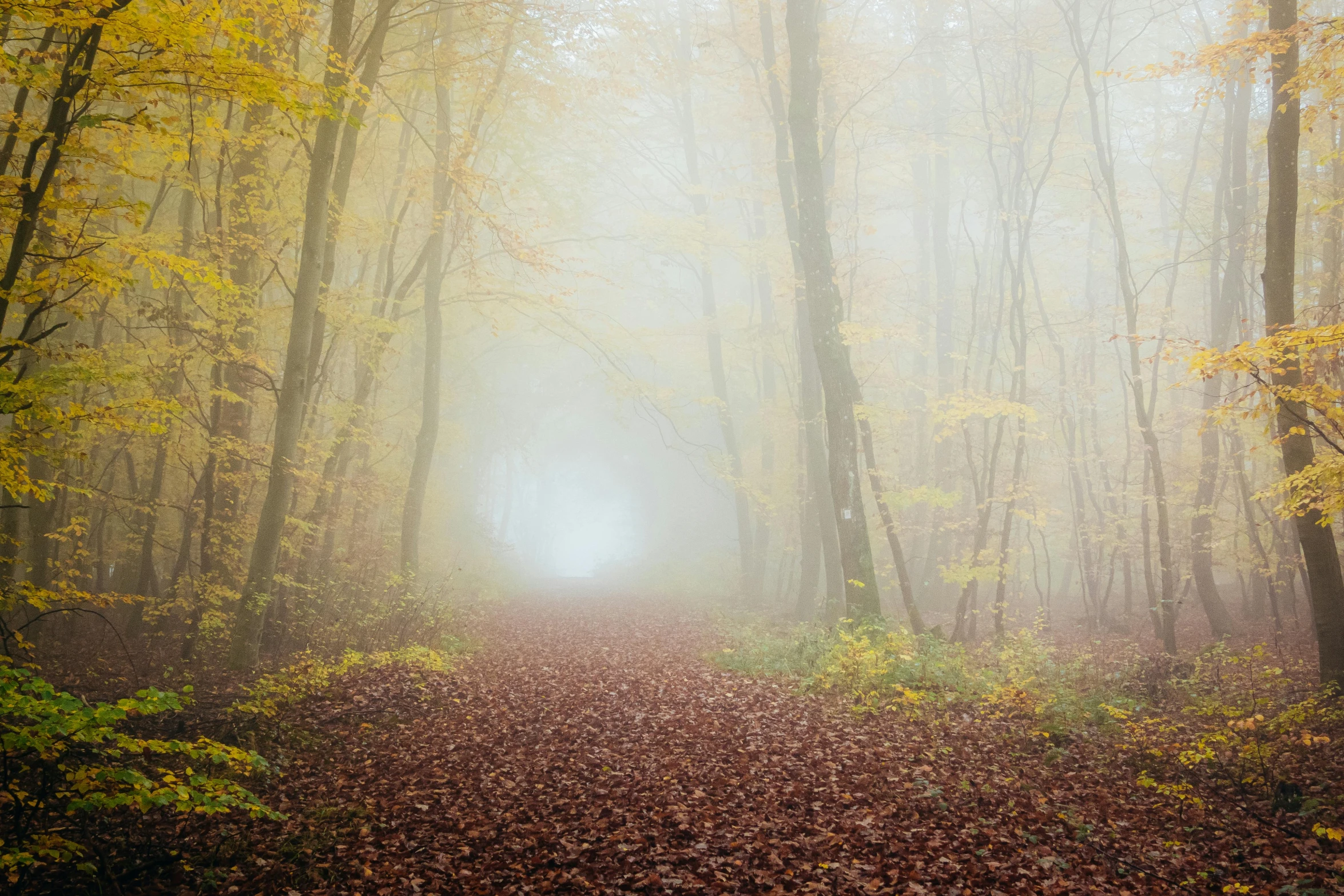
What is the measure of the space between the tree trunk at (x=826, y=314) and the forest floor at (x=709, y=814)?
162 inches

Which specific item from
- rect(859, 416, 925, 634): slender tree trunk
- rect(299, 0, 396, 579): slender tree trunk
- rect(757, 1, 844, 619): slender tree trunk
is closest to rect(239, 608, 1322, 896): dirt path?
rect(859, 416, 925, 634): slender tree trunk

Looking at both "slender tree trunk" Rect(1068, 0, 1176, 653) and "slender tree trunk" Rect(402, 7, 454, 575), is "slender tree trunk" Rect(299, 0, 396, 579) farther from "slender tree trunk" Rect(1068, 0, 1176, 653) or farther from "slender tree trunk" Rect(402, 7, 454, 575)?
"slender tree trunk" Rect(1068, 0, 1176, 653)

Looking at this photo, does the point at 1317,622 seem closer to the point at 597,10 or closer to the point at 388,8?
the point at 388,8

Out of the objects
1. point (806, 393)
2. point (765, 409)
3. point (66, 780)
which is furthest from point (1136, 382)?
point (66, 780)

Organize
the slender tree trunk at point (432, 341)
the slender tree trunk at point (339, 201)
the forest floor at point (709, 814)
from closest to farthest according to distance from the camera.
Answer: the forest floor at point (709, 814) → the slender tree trunk at point (339, 201) → the slender tree trunk at point (432, 341)

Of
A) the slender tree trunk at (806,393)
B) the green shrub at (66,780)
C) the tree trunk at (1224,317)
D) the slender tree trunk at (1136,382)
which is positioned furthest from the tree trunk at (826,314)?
the green shrub at (66,780)

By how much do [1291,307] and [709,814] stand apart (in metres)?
7.92

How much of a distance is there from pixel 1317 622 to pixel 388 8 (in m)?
13.3

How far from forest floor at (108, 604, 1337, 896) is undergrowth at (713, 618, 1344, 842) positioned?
11.4 inches

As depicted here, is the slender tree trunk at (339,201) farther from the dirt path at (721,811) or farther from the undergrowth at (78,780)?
the dirt path at (721,811)

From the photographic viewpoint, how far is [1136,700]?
7.94m

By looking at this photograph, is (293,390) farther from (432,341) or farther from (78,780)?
(432,341)

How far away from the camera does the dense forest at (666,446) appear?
4.82m

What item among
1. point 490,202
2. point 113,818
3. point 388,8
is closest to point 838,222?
point 490,202
